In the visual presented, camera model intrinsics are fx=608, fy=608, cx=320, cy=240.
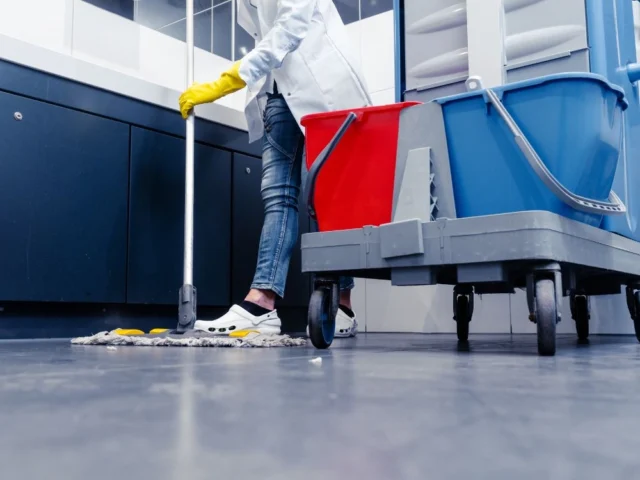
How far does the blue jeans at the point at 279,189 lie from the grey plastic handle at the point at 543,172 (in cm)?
65

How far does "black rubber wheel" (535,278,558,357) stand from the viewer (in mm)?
911

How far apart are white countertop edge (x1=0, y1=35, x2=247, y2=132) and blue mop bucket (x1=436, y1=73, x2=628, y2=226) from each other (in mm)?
1078

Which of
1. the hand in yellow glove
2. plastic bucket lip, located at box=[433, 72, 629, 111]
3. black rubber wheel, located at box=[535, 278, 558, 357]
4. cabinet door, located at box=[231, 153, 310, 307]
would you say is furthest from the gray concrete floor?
cabinet door, located at box=[231, 153, 310, 307]

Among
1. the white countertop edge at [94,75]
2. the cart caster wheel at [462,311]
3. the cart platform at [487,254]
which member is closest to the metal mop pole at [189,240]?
the white countertop edge at [94,75]

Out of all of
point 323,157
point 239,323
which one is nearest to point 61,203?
point 239,323

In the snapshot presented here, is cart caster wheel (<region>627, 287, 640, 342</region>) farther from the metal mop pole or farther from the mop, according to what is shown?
the metal mop pole

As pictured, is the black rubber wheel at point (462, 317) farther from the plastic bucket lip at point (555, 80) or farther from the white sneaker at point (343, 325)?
the plastic bucket lip at point (555, 80)

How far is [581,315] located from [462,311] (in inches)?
13.3

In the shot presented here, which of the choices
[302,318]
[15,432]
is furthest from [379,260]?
[302,318]

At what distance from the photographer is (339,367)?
74 centimetres

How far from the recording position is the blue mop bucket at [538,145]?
953mm

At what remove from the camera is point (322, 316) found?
112cm

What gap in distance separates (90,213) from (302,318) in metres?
0.95

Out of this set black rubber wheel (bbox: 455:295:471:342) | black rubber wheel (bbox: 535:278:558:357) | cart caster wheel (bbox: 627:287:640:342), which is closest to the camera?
black rubber wheel (bbox: 535:278:558:357)
